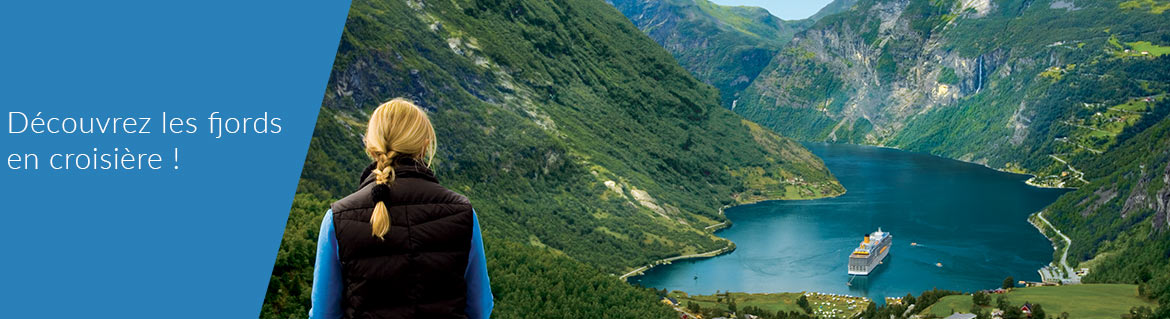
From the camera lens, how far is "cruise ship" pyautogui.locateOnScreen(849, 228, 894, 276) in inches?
4107

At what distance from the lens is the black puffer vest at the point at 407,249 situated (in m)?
5.28

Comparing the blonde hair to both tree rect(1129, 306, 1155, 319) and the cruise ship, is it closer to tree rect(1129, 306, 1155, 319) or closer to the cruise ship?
tree rect(1129, 306, 1155, 319)

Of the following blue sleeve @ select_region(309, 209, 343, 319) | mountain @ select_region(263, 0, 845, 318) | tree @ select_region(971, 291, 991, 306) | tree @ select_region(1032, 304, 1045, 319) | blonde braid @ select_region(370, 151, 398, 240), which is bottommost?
mountain @ select_region(263, 0, 845, 318)

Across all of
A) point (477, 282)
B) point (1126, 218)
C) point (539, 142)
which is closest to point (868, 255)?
point (1126, 218)

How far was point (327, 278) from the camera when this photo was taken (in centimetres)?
545

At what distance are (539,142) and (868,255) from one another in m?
55.9

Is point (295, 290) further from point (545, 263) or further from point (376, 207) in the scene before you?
point (545, 263)

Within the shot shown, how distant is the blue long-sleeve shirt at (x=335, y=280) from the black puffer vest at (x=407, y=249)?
0.14 ft

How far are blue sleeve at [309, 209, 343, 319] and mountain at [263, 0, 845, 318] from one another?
56926 millimetres

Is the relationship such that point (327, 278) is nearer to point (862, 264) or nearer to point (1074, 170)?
point (862, 264)

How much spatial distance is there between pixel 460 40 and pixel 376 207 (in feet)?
495

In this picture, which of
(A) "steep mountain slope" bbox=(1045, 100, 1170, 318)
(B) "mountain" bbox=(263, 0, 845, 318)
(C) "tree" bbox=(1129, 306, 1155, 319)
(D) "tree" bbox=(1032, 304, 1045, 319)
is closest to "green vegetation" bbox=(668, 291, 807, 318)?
(B) "mountain" bbox=(263, 0, 845, 318)

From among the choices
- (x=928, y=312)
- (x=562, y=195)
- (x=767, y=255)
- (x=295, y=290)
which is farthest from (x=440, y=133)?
(x=295, y=290)

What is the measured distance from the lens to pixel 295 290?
2180cm
